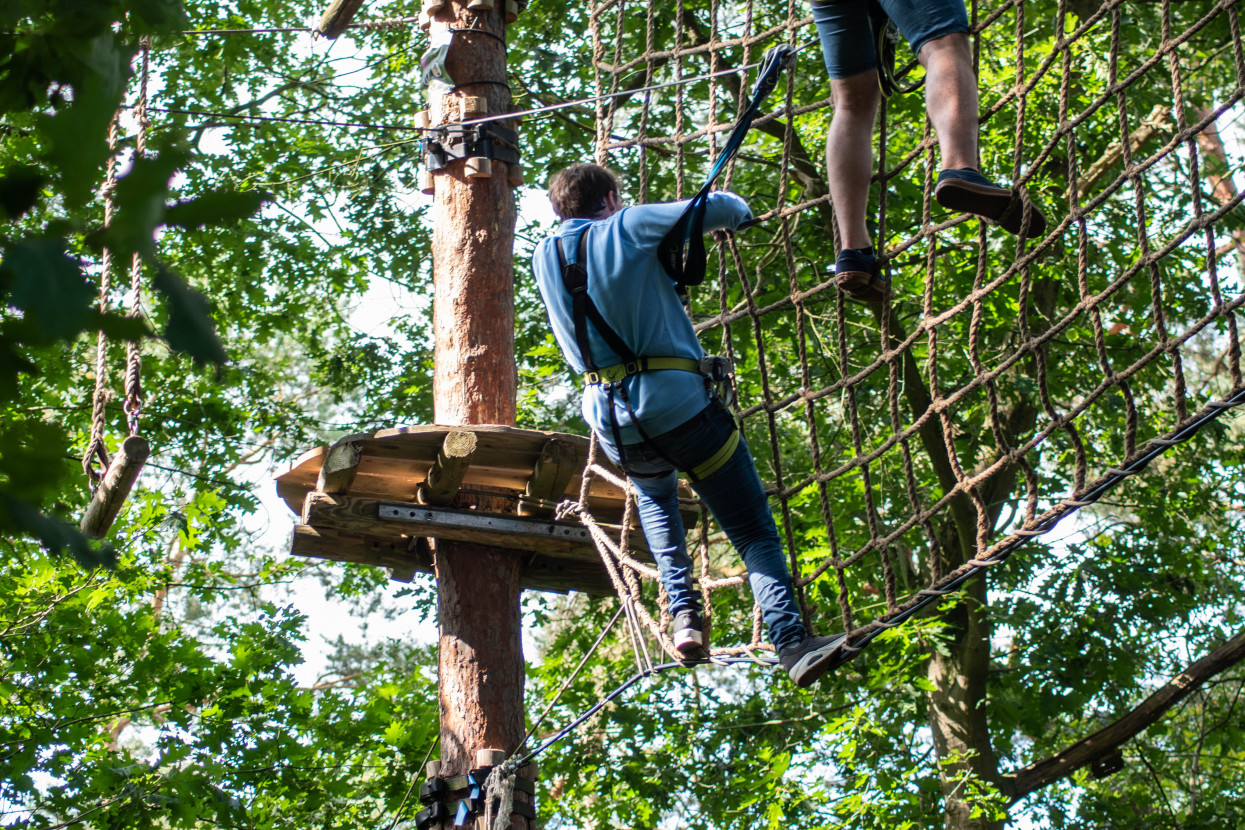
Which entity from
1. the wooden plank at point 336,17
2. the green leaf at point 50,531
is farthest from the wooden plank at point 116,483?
the wooden plank at point 336,17

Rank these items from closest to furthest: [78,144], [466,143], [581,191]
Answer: [78,144]
[581,191]
[466,143]

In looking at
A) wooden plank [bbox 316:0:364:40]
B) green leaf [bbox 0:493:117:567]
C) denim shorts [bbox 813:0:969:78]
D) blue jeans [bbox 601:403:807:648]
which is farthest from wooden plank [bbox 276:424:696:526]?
green leaf [bbox 0:493:117:567]

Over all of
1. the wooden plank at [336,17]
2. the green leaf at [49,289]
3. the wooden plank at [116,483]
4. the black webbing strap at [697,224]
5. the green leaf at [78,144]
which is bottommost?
the green leaf at [49,289]

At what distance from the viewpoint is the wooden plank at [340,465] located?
168 inches

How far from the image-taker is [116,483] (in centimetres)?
357

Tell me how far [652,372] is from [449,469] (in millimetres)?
1197

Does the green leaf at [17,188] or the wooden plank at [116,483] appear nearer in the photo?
the green leaf at [17,188]

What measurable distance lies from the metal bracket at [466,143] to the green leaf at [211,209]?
437 centimetres

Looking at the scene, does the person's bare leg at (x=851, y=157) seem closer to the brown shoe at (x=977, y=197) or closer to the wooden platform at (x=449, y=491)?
the brown shoe at (x=977, y=197)

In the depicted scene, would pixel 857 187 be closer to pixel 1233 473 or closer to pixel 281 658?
pixel 281 658

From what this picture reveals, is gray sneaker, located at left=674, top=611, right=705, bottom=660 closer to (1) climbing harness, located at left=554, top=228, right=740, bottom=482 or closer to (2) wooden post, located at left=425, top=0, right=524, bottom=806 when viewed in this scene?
(1) climbing harness, located at left=554, top=228, right=740, bottom=482

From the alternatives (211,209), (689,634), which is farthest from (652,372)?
(211,209)

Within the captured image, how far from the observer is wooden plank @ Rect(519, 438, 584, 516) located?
14.4 feet

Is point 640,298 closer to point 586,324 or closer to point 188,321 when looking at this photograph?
point 586,324
